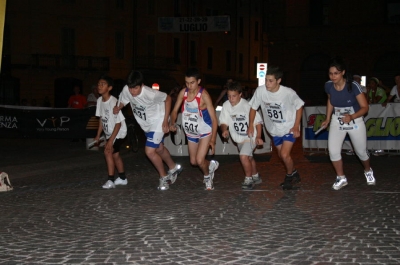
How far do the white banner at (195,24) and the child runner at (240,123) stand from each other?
63.4 feet

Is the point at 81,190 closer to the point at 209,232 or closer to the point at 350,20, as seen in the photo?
the point at 209,232

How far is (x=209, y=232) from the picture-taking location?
7.19 m

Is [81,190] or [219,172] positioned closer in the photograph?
[81,190]

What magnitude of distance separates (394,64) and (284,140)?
114 feet

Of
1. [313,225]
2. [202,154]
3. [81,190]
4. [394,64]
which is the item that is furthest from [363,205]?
[394,64]

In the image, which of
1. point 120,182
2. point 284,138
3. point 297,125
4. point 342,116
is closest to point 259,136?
point 284,138

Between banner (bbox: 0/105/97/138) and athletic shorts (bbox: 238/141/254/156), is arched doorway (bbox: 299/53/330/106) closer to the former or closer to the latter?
banner (bbox: 0/105/97/138)

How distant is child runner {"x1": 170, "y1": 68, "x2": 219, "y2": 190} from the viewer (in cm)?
1027

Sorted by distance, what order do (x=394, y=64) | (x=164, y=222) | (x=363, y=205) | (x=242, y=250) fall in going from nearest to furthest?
(x=242, y=250), (x=164, y=222), (x=363, y=205), (x=394, y=64)

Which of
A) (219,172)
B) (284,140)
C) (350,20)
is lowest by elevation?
(219,172)

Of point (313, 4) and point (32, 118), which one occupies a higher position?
point (313, 4)

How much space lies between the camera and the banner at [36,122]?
19.2 m

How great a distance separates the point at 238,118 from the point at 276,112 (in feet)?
2.08

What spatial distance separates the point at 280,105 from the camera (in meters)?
10.4
